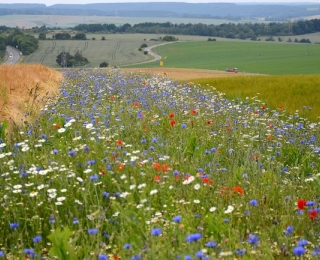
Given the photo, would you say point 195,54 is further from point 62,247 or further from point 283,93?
point 62,247

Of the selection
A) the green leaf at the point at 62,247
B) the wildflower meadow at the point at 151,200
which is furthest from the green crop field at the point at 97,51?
the green leaf at the point at 62,247

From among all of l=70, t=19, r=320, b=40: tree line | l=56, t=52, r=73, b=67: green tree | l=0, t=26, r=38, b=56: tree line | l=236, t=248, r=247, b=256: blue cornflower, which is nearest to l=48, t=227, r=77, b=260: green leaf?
l=236, t=248, r=247, b=256: blue cornflower

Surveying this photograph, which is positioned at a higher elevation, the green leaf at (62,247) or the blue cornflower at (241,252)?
the blue cornflower at (241,252)

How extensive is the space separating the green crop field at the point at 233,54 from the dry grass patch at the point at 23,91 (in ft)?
150

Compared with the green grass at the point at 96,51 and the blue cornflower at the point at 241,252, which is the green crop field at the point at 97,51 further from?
the blue cornflower at the point at 241,252

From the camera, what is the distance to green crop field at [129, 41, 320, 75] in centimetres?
6462

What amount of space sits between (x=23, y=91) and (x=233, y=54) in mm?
71625

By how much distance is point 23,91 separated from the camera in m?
11.1

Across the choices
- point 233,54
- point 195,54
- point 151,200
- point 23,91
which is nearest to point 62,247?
point 151,200

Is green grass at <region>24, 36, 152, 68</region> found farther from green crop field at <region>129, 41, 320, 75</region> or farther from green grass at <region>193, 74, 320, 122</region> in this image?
green grass at <region>193, 74, 320, 122</region>

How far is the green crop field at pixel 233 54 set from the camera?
64.6 m

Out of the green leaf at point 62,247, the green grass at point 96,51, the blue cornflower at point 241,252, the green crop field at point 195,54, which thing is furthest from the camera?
the green grass at point 96,51

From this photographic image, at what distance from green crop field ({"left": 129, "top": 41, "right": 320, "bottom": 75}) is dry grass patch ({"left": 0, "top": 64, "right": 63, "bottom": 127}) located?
45.9 meters

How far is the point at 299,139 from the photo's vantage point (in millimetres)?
7363
